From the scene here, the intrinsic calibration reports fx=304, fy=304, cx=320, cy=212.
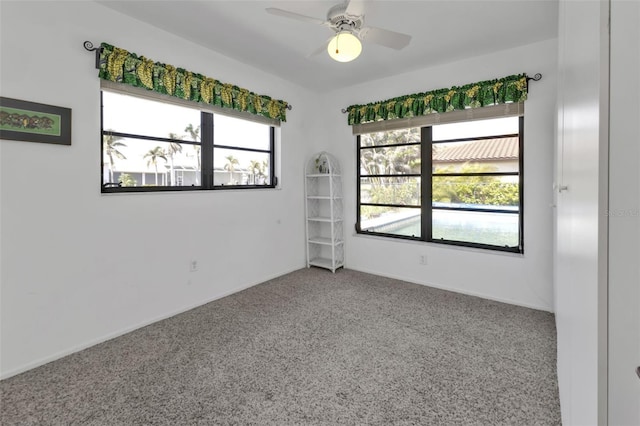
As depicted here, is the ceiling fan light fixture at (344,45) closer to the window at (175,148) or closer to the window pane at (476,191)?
the window at (175,148)

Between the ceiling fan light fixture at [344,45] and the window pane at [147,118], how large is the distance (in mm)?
1701

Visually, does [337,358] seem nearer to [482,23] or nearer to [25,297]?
[25,297]

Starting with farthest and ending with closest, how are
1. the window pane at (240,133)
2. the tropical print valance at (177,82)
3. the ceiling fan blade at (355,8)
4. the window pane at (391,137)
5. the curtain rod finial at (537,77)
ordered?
1. the window pane at (391,137)
2. the window pane at (240,133)
3. the curtain rod finial at (537,77)
4. the tropical print valance at (177,82)
5. the ceiling fan blade at (355,8)

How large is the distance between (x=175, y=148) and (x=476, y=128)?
323 centimetres

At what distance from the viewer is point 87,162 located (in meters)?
2.33

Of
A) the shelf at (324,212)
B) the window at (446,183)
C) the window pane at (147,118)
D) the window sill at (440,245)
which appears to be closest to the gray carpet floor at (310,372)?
the window sill at (440,245)

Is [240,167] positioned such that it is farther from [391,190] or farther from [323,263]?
[391,190]

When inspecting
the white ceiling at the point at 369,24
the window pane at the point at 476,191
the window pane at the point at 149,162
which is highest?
the white ceiling at the point at 369,24

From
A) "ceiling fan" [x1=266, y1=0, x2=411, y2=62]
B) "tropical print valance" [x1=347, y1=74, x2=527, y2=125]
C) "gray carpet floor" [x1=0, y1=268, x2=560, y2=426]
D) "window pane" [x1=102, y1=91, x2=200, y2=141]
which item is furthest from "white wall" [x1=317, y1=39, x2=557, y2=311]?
"window pane" [x1=102, y1=91, x2=200, y2=141]

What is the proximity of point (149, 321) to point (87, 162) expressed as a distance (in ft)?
4.73

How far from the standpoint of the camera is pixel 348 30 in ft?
7.50

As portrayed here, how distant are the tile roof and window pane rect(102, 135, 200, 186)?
110 inches

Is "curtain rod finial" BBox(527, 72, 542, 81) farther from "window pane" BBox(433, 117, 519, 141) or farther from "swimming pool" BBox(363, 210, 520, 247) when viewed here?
"swimming pool" BBox(363, 210, 520, 247)

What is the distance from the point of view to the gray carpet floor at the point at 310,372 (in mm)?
1652
